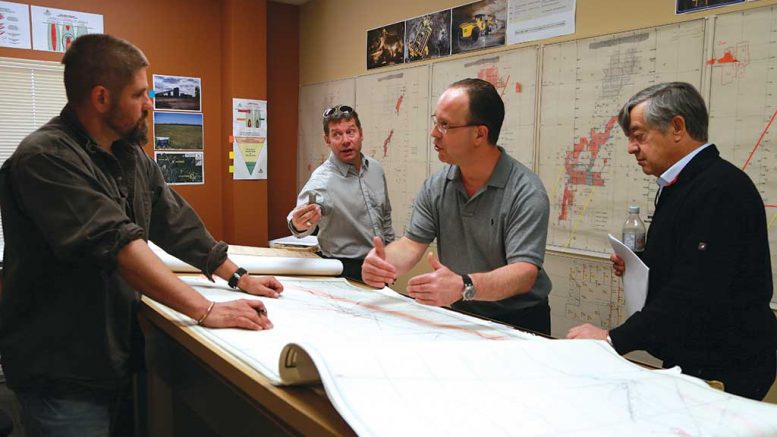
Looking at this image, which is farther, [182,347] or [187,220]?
[187,220]

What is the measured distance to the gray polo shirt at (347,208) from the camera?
9.44 feet

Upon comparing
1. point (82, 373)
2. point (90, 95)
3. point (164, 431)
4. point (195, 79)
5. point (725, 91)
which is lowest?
point (164, 431)

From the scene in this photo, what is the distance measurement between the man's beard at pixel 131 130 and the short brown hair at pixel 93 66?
63 millimetres

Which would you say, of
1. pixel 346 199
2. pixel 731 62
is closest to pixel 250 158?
pixel 346 199

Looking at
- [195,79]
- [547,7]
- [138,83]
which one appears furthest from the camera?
[195,79]

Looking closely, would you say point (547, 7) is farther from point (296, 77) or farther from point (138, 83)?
point (296, 77)

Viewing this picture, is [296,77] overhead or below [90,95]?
overhead

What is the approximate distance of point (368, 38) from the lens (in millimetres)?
4512

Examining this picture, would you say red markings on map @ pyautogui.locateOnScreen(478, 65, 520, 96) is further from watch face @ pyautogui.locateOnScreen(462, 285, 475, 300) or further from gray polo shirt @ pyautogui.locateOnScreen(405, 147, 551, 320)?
watch face @ pyautogui.locateOnScreen(462, 285, 475, 300)

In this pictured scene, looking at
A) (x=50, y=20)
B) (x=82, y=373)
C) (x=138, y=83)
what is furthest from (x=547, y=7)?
(x=50, y=20)

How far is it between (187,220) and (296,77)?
3.87 m

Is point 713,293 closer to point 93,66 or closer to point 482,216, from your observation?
point 482,216

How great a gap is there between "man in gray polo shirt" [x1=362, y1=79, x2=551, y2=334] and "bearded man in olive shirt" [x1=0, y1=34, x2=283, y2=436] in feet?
2.27

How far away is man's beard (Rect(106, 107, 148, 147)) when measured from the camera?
57.4 inches
